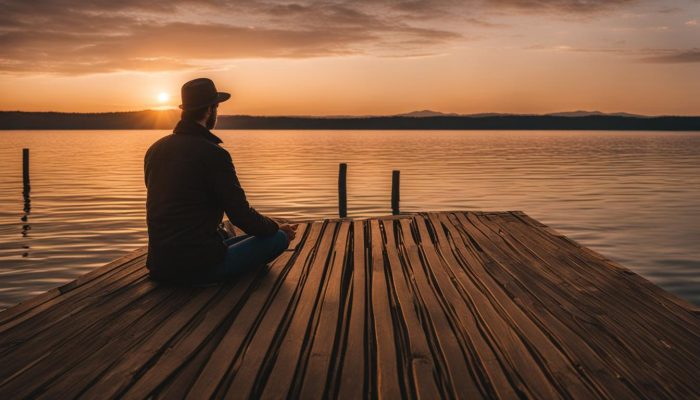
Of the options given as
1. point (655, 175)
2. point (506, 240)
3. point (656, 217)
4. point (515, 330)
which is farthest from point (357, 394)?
point (655, 175)

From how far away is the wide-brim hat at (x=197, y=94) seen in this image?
17.8ft

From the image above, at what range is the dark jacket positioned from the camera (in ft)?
17.4

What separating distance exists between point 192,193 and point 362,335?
2.02 m

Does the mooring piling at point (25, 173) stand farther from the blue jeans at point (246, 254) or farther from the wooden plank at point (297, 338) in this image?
the wooden plank at point (297, 338)

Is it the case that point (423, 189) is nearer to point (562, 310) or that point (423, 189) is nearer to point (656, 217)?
point (656, 217)

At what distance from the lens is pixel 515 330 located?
4.68m

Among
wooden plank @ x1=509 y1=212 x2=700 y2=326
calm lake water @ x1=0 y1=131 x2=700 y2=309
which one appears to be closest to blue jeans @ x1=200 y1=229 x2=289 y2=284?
wooden plank @ x1=509 y1=212 x2=700 y2=326

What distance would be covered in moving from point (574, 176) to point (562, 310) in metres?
32.4

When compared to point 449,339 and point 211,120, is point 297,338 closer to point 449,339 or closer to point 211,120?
point 449,339

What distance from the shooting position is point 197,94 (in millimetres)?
5453

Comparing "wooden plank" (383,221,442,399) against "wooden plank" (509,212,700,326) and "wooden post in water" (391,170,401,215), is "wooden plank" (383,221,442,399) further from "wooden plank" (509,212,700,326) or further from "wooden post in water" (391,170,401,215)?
"wooden post in water" (391,170,401,215)

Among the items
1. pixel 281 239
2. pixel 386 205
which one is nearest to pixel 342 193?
pixel 386 205

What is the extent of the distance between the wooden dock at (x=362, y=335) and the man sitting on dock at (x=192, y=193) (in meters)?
0.40

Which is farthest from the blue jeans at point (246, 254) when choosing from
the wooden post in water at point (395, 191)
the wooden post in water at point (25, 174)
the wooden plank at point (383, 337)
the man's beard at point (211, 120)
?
the wooden post in water at point (25, 174)
